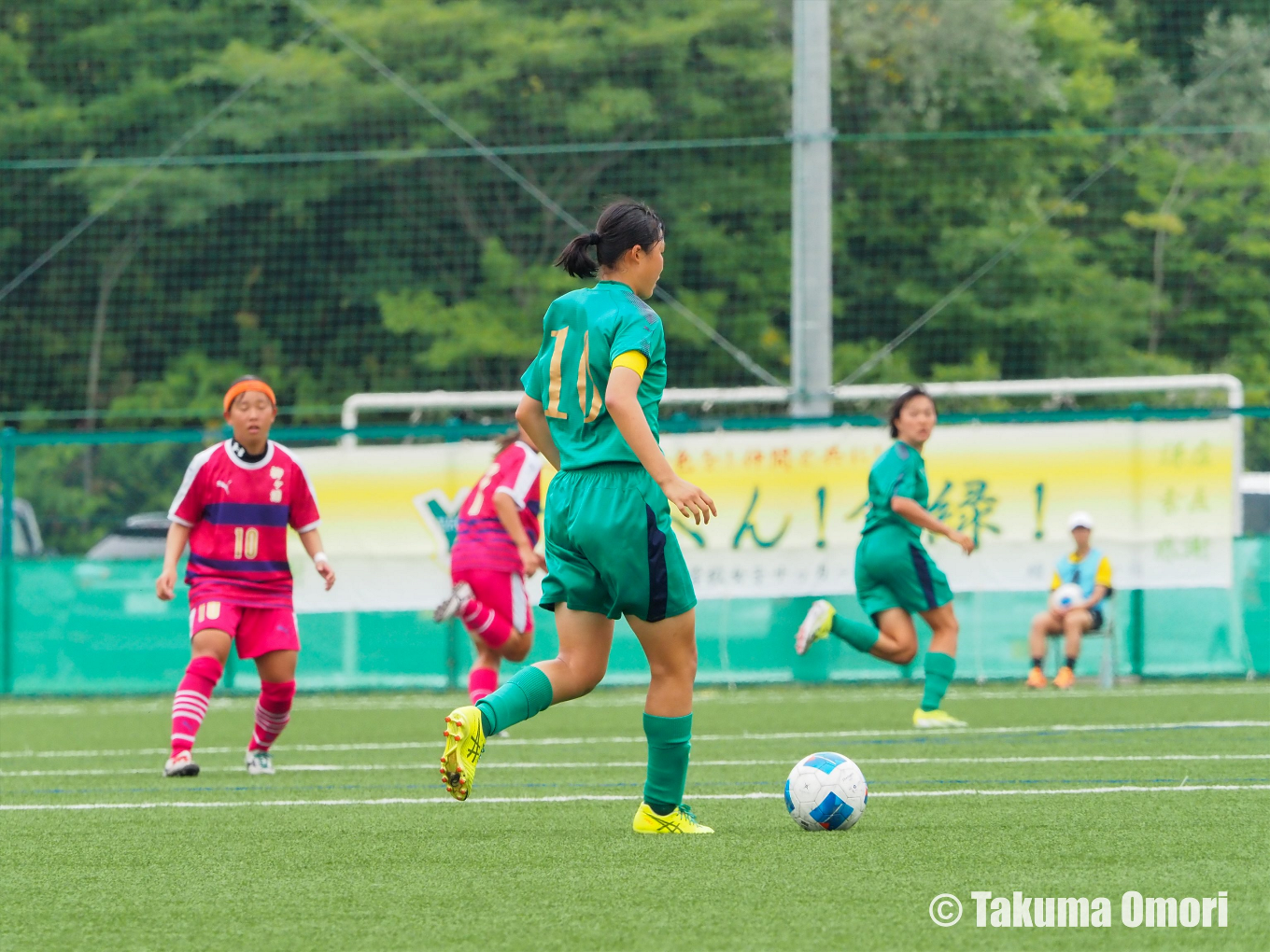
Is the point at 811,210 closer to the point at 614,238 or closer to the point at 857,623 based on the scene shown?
the point at 857,623

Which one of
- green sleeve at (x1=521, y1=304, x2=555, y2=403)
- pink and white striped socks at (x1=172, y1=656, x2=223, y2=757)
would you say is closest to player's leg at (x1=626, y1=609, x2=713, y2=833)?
green sleeve at (x1=521, y1=304, x2=555, y2=403)

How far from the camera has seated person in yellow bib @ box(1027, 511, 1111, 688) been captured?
14.2m

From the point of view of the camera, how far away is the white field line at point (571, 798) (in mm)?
6414

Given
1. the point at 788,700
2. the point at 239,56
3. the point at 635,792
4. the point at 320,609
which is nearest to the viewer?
the point at 635,792

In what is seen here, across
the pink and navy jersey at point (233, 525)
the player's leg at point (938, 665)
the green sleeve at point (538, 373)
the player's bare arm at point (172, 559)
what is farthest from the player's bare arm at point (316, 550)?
the player's leg at point (938, 665)

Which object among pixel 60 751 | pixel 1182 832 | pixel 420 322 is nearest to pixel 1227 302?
pixel 420 322

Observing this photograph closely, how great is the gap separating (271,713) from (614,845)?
316 cm

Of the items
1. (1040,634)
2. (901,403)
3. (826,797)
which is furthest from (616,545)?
(1040,634)

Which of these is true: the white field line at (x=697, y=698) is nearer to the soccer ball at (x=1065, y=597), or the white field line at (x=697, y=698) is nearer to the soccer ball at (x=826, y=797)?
the soccer ball at (x=1065, y=597)

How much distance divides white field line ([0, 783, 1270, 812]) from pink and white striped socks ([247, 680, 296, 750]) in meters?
1.30

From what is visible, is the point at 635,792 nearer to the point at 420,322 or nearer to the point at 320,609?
the point at 320,609

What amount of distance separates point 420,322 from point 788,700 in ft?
56.3

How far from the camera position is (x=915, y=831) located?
17.7 ft

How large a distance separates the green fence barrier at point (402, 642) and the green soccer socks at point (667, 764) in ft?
29.9
